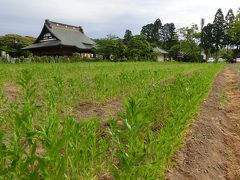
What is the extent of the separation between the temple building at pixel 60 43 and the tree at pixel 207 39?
27549mm

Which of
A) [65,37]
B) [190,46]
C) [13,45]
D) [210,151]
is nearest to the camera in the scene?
[210,151]

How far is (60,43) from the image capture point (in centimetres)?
3725

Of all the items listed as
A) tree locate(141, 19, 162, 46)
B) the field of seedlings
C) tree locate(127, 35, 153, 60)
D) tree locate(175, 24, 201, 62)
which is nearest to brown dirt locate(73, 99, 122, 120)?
the field of seedlings

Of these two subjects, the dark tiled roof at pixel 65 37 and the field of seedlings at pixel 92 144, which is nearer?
the field of seedlings at pixel 92 144

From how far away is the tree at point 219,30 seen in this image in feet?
213

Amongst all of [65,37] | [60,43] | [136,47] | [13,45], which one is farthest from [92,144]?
[13,45]

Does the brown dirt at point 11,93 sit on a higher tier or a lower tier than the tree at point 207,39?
lower

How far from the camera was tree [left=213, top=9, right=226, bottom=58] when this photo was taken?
2552 inches

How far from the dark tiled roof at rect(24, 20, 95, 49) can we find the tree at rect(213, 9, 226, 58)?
99.2 feet

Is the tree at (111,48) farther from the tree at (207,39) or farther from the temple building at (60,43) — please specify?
the tree at (207,39)

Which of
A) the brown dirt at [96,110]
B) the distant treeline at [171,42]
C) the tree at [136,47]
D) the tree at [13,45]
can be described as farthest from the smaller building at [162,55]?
the brown dirt at [96,110]

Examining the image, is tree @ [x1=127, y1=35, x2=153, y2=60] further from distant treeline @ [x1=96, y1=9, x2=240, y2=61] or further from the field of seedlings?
the field of seedlings

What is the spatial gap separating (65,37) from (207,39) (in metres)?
33.2

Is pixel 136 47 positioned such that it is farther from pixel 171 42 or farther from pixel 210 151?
pixel 210 151
